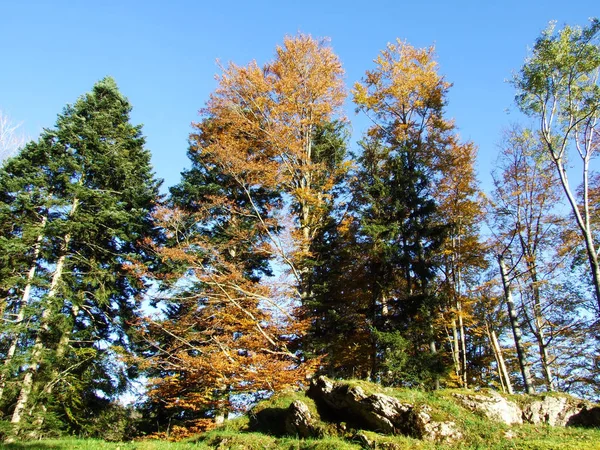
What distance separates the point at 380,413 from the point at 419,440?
2.69 ft

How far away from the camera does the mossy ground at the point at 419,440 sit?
598 centimetres

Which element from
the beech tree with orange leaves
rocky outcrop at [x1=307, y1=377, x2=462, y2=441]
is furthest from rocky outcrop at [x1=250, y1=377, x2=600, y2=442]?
the beech tree with orange leaves

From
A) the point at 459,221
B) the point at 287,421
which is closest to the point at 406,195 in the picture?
the point at 459,221

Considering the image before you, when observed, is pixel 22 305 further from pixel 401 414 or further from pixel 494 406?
pixel 494 406

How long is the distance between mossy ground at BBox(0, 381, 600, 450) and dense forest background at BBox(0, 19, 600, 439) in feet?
10.7

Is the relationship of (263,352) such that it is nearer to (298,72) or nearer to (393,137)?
(393,137)

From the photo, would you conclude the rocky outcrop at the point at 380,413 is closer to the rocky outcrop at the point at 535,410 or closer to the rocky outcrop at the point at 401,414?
the rocky outcrop at the point at 401,414

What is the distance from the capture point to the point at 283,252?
44.1 ft

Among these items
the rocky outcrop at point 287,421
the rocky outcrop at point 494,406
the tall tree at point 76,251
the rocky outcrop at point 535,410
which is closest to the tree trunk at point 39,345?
the tall tree at point 76,251

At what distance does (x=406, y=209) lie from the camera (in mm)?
14305

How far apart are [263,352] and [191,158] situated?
9863mm

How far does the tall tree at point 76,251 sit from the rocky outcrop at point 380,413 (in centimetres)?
858

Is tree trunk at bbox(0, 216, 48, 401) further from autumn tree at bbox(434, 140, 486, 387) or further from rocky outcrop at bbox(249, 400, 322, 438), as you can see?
autumn tree at bbox(434, 140, 486, 387)

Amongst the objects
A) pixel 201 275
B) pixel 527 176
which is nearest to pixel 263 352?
pixel 201 275
